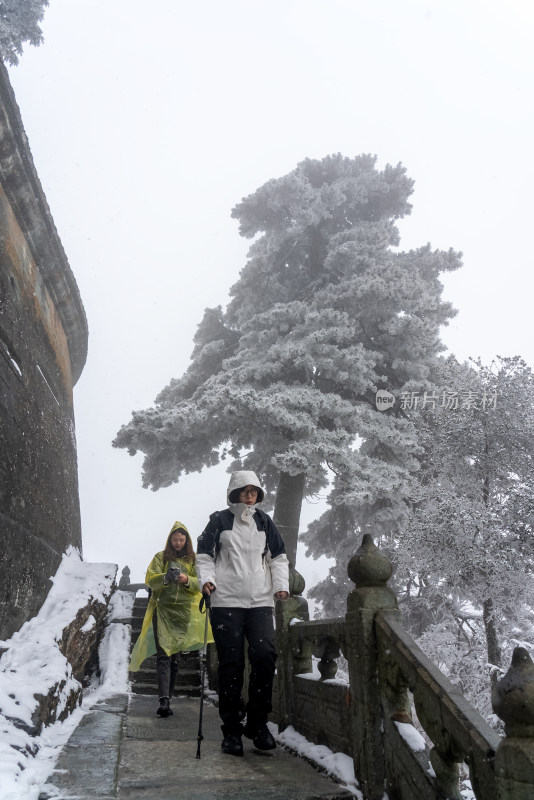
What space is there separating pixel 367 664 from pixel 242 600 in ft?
3.54

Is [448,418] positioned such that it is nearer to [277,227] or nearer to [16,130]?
[277,227]

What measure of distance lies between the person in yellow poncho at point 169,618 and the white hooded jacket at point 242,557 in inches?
63.4

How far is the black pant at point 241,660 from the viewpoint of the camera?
151 inches

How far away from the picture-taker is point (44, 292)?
883cm

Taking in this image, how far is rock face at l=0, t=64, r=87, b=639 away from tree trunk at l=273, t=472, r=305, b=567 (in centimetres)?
477

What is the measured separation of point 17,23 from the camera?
51.2 feet

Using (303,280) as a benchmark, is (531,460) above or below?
below

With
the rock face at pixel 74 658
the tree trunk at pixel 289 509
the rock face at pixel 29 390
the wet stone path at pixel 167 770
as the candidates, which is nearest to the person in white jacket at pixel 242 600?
the wet stone path at pixel 167 770

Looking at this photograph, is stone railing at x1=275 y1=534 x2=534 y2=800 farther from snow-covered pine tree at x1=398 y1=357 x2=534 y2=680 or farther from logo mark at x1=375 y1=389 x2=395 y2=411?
logo mark at x1=375 y1=389 x2=395 y2=411

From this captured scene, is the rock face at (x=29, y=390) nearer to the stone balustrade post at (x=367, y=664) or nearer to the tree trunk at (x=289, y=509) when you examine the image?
the stone balustrade post at (x=367, y=664)

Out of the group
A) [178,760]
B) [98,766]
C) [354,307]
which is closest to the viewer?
[98,766]

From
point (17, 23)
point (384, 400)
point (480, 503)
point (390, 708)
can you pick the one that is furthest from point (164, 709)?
point (17, 23)

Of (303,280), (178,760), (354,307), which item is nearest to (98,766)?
(178,760)

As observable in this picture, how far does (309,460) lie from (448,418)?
11.6ft
